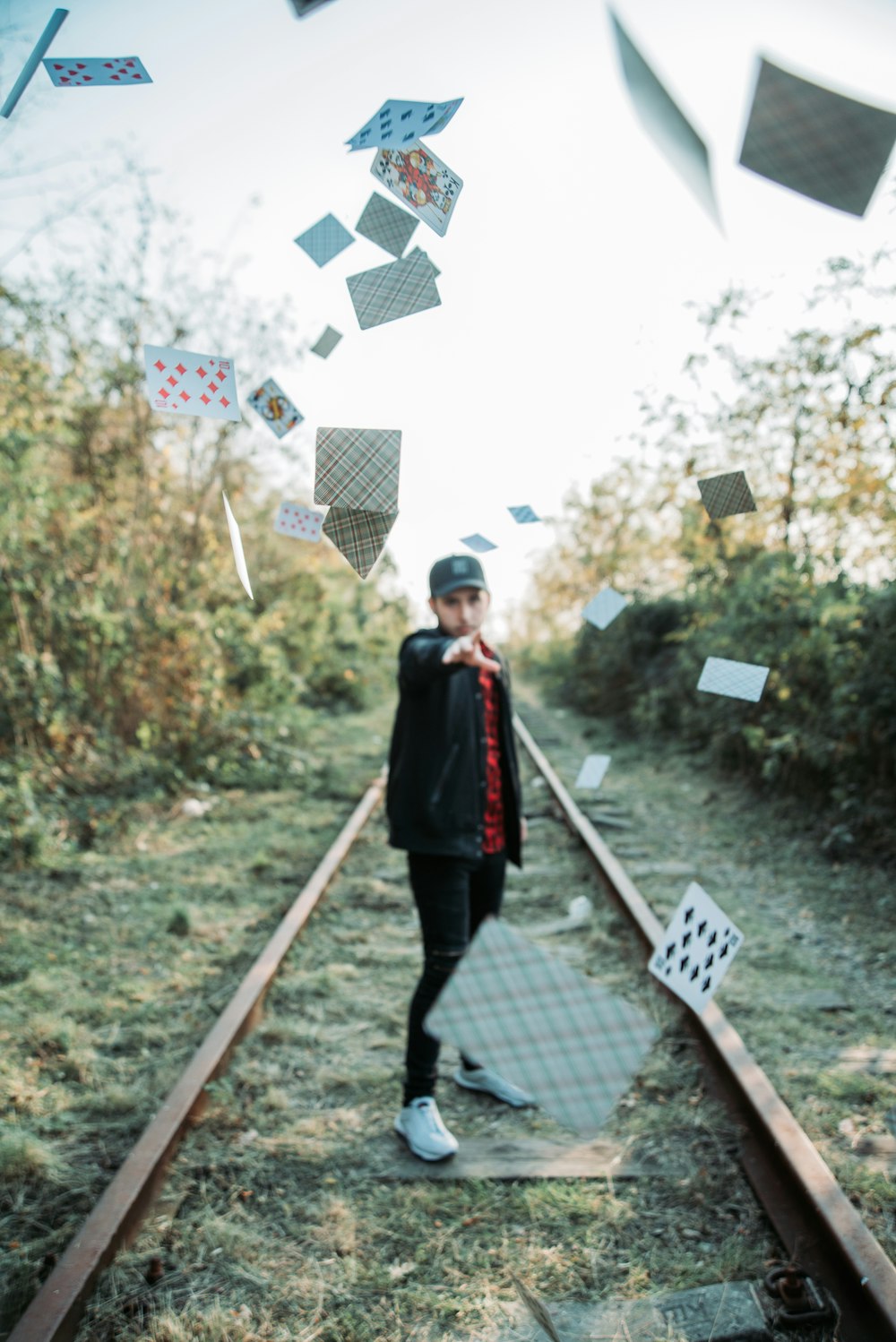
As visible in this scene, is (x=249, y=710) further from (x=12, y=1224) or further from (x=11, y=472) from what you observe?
(x=12, y=1224)

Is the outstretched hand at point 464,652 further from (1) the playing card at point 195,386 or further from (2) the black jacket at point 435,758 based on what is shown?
(1) the playing card at point 195,386

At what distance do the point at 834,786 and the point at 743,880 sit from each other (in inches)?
44.1

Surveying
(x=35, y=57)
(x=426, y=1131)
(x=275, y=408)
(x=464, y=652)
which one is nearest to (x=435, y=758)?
(x=464, y=652)

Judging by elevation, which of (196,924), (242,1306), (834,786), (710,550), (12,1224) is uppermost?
(710,550)

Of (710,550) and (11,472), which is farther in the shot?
(710,550)

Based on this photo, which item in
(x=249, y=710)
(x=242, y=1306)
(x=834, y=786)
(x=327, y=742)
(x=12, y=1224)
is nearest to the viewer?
(x=242, y=1306)

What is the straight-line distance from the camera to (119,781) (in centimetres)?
705

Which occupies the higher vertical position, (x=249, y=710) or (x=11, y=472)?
(x=11, y=472)

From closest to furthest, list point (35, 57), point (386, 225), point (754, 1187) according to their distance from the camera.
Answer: point (35, 57), point (386, 225), point (754, 1187)

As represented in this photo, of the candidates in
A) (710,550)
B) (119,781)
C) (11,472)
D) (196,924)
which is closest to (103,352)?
(11,472)

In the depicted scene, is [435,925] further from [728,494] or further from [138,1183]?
[728,494]

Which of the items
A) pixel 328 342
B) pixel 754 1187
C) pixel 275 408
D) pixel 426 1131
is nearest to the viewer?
pixel 328 342

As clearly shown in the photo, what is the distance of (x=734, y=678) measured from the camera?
2438 millimetres

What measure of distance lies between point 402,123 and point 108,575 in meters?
5.61
